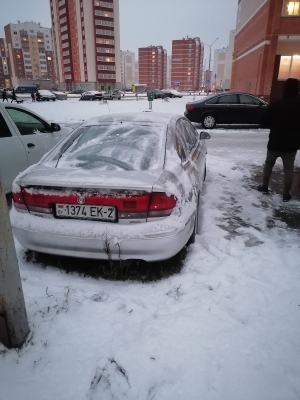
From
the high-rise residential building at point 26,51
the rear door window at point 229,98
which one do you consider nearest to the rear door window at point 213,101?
the rear door window at point 229,98

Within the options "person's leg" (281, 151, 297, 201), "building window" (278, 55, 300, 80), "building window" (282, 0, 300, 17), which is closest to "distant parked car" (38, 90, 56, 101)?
"building window" (278, 55, 300, 80)

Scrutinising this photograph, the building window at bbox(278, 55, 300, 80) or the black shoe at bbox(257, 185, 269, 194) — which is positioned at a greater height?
the building window at bbox(278, 55, 300, 80)

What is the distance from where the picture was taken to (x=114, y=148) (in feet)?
9.51

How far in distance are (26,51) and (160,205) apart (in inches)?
5716

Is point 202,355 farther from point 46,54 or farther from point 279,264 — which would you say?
point 46,54

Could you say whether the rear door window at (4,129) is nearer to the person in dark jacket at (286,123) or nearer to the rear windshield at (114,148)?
the rear windshield at (114,148)

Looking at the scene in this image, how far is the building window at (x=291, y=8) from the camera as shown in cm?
1831

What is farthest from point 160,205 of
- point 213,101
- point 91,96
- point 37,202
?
point 91,96

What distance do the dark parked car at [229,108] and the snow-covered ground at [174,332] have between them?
9.69 m

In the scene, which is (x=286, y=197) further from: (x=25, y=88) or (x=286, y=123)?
(x=25, y=88)

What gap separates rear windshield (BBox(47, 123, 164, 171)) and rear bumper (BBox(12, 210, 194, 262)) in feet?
2.18

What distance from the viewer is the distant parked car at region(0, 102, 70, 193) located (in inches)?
167

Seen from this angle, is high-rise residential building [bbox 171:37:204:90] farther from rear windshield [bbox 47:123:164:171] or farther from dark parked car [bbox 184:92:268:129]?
rear windshield [bbox 47:123:164:171]

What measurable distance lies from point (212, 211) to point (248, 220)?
0.56 meters
